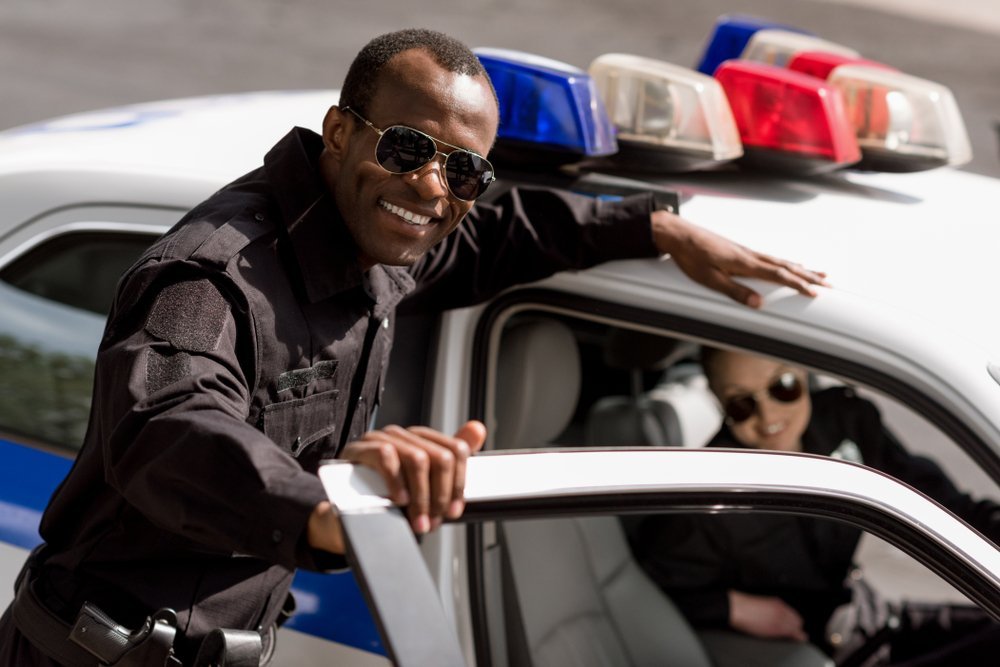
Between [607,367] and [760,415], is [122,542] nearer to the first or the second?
[760,415]

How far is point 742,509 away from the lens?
148 centimetres

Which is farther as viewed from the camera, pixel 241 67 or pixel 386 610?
pixel 241 67

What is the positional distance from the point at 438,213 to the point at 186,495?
55cm

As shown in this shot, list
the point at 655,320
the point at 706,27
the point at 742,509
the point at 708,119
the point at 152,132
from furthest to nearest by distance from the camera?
the point at 706,27, the point at 152,132, the point at 708,119, the point at 655,320, the point at 742,509

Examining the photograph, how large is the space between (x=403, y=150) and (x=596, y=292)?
491 mm

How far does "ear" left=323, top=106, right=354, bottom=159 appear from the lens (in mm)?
1784

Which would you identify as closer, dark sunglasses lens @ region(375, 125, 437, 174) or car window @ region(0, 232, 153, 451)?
dark sunglasses lens @ region(375, 125, 437, 174)

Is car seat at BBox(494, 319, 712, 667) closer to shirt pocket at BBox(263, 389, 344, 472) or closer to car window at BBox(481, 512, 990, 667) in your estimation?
car window at BBox(481, 512, 990, 667)

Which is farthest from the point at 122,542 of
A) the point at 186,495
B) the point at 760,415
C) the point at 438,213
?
the point at 760,415

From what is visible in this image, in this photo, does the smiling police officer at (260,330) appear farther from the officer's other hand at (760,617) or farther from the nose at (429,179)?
the officer's other hand at (760,617)

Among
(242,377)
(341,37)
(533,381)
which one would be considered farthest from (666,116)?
(341,37)

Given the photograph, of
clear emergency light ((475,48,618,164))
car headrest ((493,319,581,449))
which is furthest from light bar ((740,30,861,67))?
car headrest ((493,319,581,449))

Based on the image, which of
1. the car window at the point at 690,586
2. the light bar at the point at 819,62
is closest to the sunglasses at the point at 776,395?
the car window at the point at 690,586

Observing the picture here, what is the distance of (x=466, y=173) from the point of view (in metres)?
1.75
